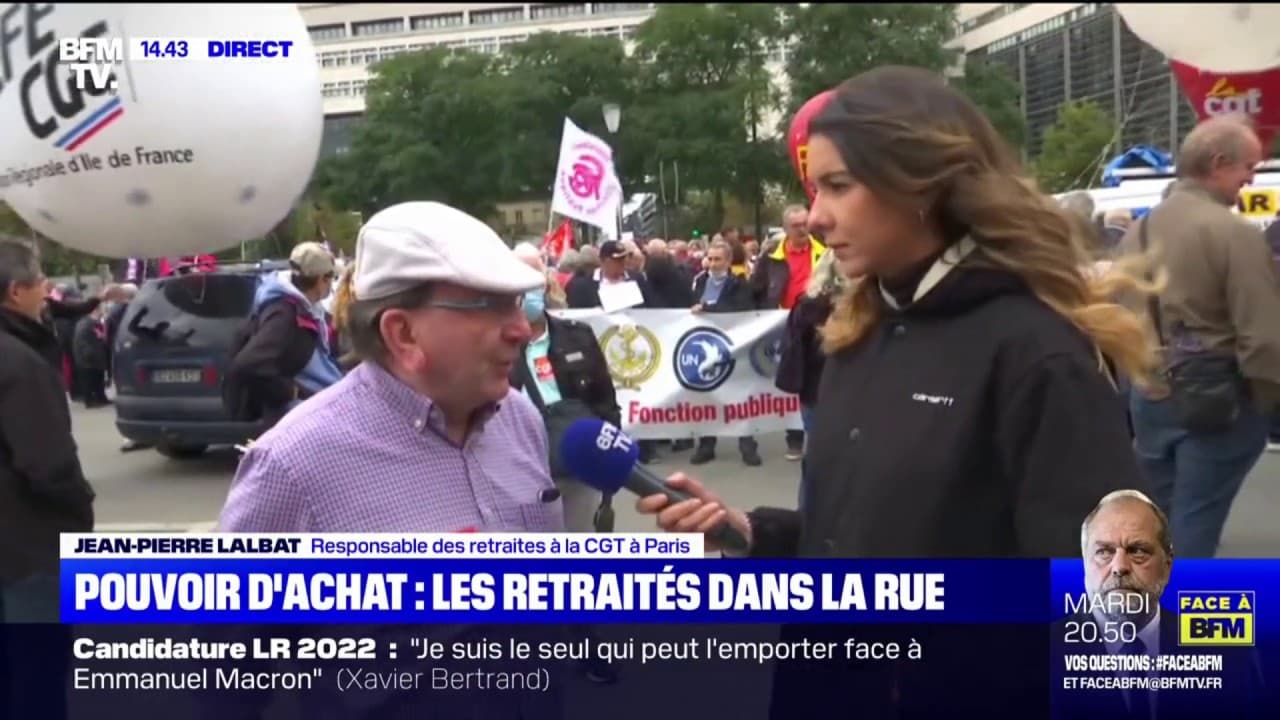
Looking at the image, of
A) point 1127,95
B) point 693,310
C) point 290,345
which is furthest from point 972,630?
point 693,310

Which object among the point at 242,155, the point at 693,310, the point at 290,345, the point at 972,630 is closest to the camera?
the point at 972,630

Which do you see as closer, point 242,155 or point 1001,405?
point 1001,405

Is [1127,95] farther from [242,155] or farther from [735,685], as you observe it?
[242,155]

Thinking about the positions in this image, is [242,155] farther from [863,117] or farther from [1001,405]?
[1001,405]

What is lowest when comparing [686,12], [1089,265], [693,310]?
[693,310]

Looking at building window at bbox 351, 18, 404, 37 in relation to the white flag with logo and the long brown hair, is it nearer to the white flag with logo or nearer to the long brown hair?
the white flag with logo

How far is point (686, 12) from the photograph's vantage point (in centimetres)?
220

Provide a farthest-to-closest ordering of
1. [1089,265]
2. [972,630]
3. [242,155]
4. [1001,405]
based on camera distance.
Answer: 1. [242,155]
2. [972,630]
3. [1089,265]
4. [1001,405]

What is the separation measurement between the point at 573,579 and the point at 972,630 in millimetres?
692

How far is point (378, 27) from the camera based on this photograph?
7.00 feet

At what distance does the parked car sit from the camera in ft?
23.0

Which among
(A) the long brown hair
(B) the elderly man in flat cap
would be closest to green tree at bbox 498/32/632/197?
(B) the elderly man in flat cap

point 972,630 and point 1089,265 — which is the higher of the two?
point 1089,265

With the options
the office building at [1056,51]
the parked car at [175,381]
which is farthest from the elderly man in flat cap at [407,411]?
the parked car at [175,381]
